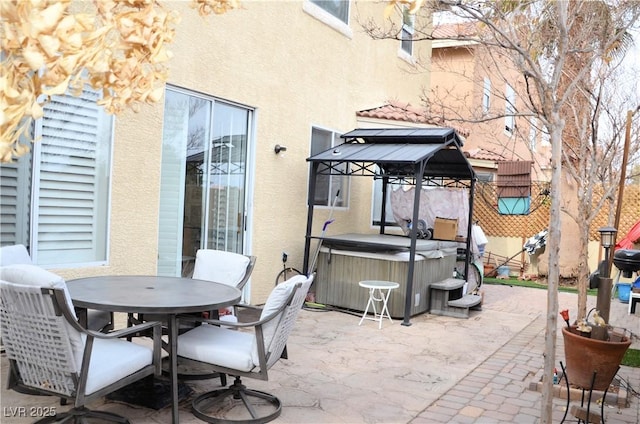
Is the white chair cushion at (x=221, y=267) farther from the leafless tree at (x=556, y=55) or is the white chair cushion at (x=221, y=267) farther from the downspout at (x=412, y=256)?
the downspout at (x=412, y=256)

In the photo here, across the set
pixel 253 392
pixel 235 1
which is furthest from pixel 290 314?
pixel 235 1

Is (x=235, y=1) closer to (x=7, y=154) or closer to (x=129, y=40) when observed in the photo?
(x=129, y=40)

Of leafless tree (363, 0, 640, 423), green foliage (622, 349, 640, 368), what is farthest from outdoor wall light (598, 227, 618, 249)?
green foliage (622, 349, 640, 368)

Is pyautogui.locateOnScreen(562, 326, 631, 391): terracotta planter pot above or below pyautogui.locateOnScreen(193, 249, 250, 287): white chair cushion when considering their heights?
below

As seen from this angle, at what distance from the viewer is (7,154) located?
0.98 meters

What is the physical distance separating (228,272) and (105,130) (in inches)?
81.2

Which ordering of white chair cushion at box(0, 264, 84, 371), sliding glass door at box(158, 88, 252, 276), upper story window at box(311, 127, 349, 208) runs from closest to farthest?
1. white chair cushion at box(0, 264, 84, 371)
2. sliding glass door at box(158, 88, 252, 276)
3. upper story window at box(311, 127, 349, 208)

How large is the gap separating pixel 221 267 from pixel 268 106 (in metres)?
3.52

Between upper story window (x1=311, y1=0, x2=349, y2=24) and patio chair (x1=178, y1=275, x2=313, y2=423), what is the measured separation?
6.61 meters

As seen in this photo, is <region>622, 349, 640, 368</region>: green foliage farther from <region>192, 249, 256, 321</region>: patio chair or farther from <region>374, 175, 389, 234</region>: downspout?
<region>374, 175, 389, 234</region>: downspout

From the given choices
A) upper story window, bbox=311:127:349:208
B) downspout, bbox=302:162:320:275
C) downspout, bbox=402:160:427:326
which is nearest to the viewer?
downspout, bbox=402:160:427:326

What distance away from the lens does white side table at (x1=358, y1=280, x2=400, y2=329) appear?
7277mm

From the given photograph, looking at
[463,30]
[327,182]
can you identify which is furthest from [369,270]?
[463,30]

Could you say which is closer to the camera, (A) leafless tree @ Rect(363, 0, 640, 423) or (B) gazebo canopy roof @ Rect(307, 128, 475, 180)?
(A) leafless tree @ Rect(363, 0, 640, 423)
